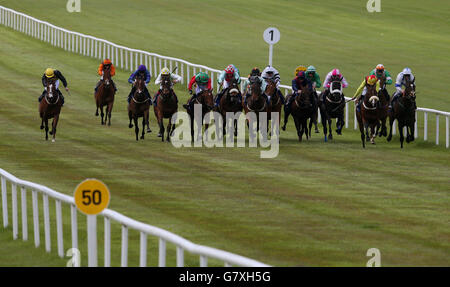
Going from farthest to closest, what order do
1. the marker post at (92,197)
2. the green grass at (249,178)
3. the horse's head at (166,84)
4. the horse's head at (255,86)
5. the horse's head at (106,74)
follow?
1. the horse's head at (106,74)
2. the horse's head at (166,84)
3. the horse's head at (255,86)
4. the green grass at (249,178)
5. the marker post at (92,197)

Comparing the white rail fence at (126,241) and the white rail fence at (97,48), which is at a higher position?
the white rail fence at (97,48)

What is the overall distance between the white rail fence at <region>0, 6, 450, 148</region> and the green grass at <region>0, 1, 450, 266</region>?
74 cm

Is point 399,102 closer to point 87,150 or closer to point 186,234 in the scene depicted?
point 87,150

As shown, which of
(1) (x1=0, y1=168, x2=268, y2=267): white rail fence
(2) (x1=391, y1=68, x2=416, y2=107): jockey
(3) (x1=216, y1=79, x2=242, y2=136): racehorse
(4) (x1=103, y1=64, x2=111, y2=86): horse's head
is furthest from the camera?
(4) (x1=103, y1=64, x2=111, y2=86): horse's head

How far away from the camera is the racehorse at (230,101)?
24.3m

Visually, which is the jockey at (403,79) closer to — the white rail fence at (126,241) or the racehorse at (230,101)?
the racehorse at (230,101)

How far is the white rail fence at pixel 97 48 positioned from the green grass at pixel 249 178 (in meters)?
0.74

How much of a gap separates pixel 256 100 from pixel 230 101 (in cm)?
73

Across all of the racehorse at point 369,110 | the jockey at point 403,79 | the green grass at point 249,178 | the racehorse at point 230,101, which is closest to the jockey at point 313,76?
the green grass at point 249,178

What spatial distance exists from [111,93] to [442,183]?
11.3 meters

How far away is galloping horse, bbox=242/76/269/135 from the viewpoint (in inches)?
938

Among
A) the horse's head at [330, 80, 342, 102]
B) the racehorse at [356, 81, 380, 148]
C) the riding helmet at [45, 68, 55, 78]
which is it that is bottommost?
the racehorse at [356, 81, 380, 148]

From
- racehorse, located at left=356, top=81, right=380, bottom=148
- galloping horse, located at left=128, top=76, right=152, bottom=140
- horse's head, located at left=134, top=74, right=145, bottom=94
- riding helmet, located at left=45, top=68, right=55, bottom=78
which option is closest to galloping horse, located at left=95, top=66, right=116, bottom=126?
galloping horse, located at left=128, top=76, right=152, bottom=140

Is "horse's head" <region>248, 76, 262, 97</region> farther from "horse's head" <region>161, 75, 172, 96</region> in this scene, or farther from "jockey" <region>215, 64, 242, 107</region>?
"horse's head" <region>161, 75, 172, 96</region>
